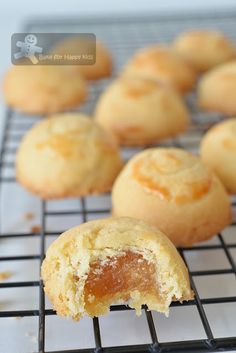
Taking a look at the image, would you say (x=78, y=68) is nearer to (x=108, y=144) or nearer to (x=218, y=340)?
(x=108, y=144)

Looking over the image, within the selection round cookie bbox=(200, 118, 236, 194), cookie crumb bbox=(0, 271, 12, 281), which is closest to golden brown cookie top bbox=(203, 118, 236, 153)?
round cookie bbox=(200, 118, 236, 194)

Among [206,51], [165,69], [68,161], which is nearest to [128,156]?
[68,161]

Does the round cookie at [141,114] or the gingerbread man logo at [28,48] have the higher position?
the gingerbread man logo at [28,48]

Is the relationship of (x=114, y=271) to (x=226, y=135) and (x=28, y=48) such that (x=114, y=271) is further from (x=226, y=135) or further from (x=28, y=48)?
(x=28, y=48)

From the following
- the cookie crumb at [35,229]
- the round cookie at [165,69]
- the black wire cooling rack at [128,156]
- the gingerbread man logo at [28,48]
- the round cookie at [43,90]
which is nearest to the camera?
the black wire cooling rack at [128,156]

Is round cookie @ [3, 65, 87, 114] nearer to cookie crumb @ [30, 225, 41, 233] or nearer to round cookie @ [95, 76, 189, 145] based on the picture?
round cookie @ [95, 76, 189, 145]

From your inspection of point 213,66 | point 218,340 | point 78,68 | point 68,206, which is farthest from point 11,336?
point 213,66

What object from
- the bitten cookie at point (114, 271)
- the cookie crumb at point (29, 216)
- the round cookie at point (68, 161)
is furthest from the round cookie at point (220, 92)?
the bitten cookie at point (114, 271)

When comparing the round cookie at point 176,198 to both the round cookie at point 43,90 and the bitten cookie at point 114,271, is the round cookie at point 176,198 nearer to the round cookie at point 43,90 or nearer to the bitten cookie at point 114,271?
the bitten cookie at point 114,271
